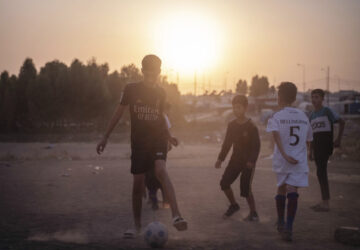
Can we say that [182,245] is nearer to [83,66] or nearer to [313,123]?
[313,123]

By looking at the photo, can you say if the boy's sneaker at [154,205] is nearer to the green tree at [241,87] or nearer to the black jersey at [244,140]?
the black jersey at [244,140]

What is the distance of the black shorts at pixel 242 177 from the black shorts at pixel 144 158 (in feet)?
5.46

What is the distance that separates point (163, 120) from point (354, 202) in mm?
4546

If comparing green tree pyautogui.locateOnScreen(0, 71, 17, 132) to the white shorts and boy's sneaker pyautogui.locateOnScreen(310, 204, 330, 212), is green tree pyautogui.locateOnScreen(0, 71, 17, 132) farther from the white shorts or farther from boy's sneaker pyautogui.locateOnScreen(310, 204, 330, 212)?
the white shorts

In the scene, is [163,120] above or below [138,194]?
above

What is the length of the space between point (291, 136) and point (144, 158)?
5.93 ft

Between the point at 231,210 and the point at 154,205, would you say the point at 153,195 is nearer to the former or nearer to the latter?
the point at 154,205

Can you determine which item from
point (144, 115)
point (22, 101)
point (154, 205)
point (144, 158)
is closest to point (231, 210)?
point (154, 205)

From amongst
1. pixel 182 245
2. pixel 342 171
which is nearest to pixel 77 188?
pixel 182 245

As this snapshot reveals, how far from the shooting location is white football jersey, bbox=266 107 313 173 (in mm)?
5398

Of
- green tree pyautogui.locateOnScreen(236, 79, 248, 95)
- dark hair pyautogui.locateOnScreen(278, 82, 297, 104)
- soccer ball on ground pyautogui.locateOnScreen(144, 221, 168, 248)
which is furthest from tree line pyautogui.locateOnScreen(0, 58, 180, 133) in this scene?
green tree pyautogui.locateOnScreen(236, 79, 248, 95)

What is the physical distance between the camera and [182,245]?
4.94m

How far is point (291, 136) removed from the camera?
541 cm

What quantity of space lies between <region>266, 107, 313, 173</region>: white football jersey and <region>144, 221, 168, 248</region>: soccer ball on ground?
5.48 ft
